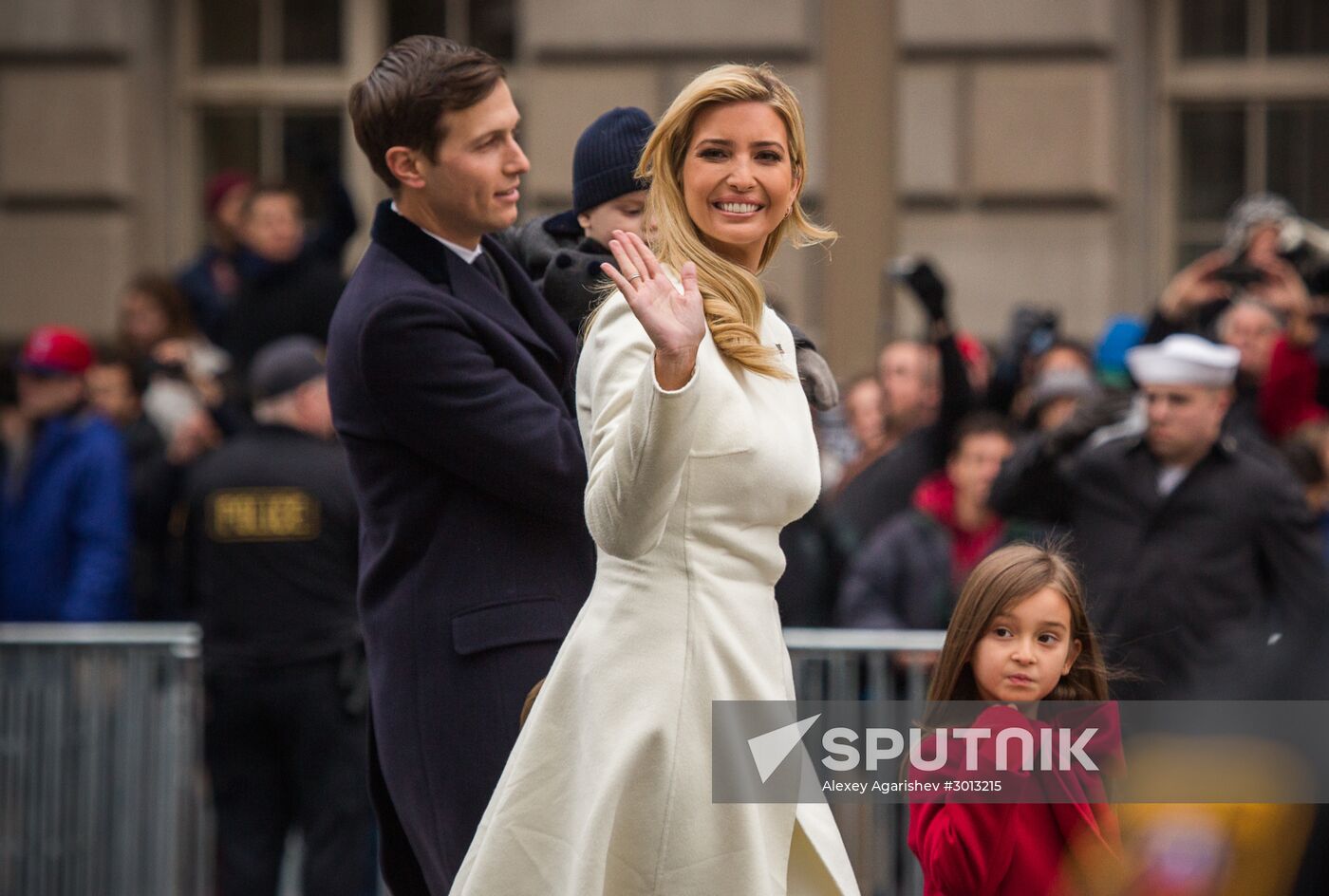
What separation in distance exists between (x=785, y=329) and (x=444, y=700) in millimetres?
916

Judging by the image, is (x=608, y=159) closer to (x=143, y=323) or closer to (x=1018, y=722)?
(x=1018, y=722)

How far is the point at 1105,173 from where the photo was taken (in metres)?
10.5

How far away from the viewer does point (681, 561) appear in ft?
10.6

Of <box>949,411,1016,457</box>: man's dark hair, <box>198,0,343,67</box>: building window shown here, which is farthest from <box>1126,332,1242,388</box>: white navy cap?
<box>198,0,343,67</box>: building window

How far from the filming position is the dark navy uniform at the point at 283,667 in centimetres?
678

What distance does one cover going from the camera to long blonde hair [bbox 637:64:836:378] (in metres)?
3.28

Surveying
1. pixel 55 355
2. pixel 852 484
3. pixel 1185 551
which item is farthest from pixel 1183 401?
pixel 55 355

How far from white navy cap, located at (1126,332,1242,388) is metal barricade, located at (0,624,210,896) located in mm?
3203

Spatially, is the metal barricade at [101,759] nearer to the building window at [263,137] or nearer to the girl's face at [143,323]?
the girl's face at [143,323]

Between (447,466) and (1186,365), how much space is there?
11.0 feet

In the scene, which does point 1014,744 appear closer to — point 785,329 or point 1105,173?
point 785,329

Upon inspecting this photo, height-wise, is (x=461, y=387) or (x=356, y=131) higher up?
(x=356, y=131)

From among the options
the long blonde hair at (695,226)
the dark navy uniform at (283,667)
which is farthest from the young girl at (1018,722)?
the dark navy uniform at (283,667)

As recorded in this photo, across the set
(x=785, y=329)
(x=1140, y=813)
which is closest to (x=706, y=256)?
(x=785, y=329)
